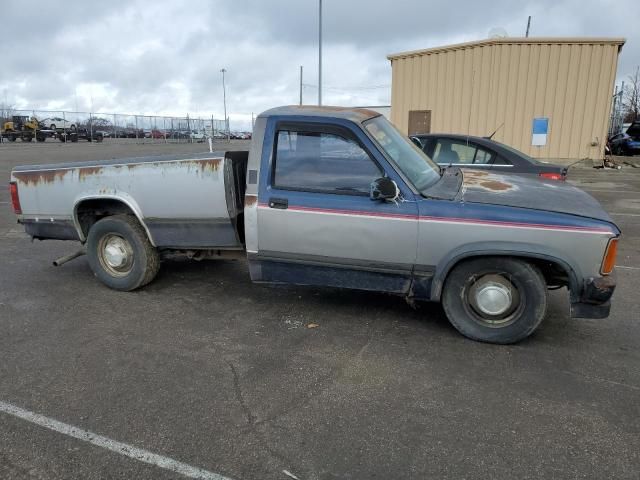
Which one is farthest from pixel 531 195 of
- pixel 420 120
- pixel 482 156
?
pixel 420 120

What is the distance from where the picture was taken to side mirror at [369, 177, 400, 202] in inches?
154

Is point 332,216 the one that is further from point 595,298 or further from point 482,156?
point 482,156

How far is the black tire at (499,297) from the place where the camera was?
3879 mm

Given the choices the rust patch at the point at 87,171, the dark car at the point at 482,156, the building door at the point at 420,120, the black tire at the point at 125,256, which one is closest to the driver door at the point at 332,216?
the black tire at the point at 125,256

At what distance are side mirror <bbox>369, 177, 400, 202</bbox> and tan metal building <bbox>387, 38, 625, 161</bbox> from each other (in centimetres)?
1603

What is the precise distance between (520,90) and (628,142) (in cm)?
1188

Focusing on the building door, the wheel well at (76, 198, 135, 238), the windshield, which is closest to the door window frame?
the windshield

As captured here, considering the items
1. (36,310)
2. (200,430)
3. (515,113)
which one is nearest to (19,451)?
(200,430)

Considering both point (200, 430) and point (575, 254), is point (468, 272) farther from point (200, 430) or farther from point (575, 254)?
point (200, 430)

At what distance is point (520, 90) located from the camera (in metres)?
18.2

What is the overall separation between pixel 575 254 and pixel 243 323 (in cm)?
273

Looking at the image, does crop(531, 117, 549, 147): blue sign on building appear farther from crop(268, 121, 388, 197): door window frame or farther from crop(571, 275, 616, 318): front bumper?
crop(268, 121, 388, 197): door window frame

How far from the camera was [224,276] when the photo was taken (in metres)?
5.91

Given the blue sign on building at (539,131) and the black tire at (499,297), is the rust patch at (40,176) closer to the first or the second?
the black tire at (499,297)
